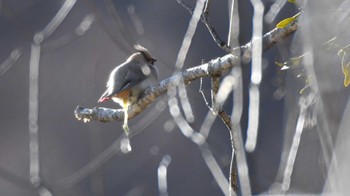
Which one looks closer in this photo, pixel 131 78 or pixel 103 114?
pixel 103 114

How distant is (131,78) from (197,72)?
4.98 feet

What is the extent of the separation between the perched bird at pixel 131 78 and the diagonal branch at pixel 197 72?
0.47 meters

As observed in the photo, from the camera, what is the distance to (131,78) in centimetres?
403

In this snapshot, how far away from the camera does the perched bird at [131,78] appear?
12.3ft

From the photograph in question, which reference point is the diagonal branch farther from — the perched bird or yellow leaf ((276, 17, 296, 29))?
the perched bird

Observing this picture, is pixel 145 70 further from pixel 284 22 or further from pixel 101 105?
pixel 101 105

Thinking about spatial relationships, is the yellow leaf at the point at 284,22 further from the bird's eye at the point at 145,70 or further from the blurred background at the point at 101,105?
the blurred background at the point at 101,105

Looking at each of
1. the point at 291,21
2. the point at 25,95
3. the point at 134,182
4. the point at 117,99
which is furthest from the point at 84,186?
the point at 291,21

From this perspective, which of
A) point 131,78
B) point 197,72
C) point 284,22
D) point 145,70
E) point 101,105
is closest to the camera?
point 284,22

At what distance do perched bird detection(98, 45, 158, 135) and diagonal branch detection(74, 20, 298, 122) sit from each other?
0.47 metres

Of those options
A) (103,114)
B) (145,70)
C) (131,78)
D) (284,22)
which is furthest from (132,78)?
(284,22)

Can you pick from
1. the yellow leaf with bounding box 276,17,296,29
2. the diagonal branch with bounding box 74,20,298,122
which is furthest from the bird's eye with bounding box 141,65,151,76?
the yellow leaf with bounding box 276,17,296,29

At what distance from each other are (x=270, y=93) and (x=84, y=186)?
1932mm

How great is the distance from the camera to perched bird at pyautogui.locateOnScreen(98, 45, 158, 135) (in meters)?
3.76
